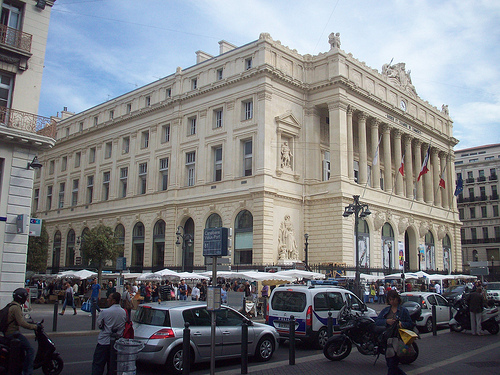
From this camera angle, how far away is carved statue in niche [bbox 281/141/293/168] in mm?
41062

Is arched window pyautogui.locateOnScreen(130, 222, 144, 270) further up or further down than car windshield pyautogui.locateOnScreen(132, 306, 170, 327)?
further up

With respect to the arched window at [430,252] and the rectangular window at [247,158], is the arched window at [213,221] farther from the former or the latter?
the arched window at [430,252]

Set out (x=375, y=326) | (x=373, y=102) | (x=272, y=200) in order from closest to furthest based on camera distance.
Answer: (x=375, y=326), (x=272, y=200), (x=373, y=102)

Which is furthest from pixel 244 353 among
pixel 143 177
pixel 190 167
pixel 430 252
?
pixel 430 252

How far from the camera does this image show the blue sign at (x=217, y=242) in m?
11.1

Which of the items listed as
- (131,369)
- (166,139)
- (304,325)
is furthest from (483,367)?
(166,139)

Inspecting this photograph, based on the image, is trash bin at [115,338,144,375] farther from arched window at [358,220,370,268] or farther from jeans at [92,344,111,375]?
arched window at [358,220,370,268]

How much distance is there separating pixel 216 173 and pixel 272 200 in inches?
278

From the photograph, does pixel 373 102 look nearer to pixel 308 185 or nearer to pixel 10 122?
pixel 308 185

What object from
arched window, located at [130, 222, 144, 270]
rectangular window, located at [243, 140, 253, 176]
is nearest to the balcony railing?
rectangular window, located at [243, 140, 253, 176]

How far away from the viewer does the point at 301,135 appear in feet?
142

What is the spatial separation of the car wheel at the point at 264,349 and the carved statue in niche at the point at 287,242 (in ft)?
83.3

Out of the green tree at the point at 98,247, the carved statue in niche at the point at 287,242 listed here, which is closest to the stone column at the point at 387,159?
the carved statue in niche at the point at 287,242

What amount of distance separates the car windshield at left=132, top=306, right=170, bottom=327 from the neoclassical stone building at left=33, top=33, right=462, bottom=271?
24.3m
